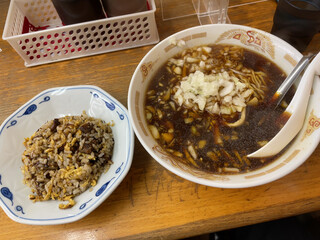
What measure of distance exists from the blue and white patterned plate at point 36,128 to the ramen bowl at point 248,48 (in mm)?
114

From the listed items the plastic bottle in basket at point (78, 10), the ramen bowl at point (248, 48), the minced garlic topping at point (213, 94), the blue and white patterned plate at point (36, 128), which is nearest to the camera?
the ramen bowl at point (248, 48)

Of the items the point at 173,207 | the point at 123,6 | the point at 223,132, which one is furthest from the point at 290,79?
the point at 123,6

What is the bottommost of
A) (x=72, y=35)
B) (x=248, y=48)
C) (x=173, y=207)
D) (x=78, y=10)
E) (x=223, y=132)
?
(x=173, y=207)

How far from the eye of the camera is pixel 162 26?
1.45m

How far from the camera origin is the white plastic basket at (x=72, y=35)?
4.07 feet

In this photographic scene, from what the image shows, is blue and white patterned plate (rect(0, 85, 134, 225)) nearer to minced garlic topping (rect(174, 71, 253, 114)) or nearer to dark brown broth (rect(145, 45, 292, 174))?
dark brown broth (rect(145, 45, 292, 174))

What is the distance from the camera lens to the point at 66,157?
37.0 inches

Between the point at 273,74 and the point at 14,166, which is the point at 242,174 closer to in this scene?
the point at 273,74

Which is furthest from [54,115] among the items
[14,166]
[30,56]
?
[30,56]

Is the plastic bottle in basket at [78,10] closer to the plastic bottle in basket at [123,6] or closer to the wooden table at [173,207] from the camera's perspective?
the plastic bottle in basket at [123,6]

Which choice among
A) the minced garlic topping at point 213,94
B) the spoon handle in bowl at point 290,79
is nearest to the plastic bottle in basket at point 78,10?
the minced garlic topping at point 213,94

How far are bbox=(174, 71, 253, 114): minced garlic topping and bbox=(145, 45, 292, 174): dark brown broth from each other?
0.12 ft

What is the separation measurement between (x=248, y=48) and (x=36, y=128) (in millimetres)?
1062

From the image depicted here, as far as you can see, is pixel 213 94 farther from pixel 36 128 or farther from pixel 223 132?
pixel 36 128
